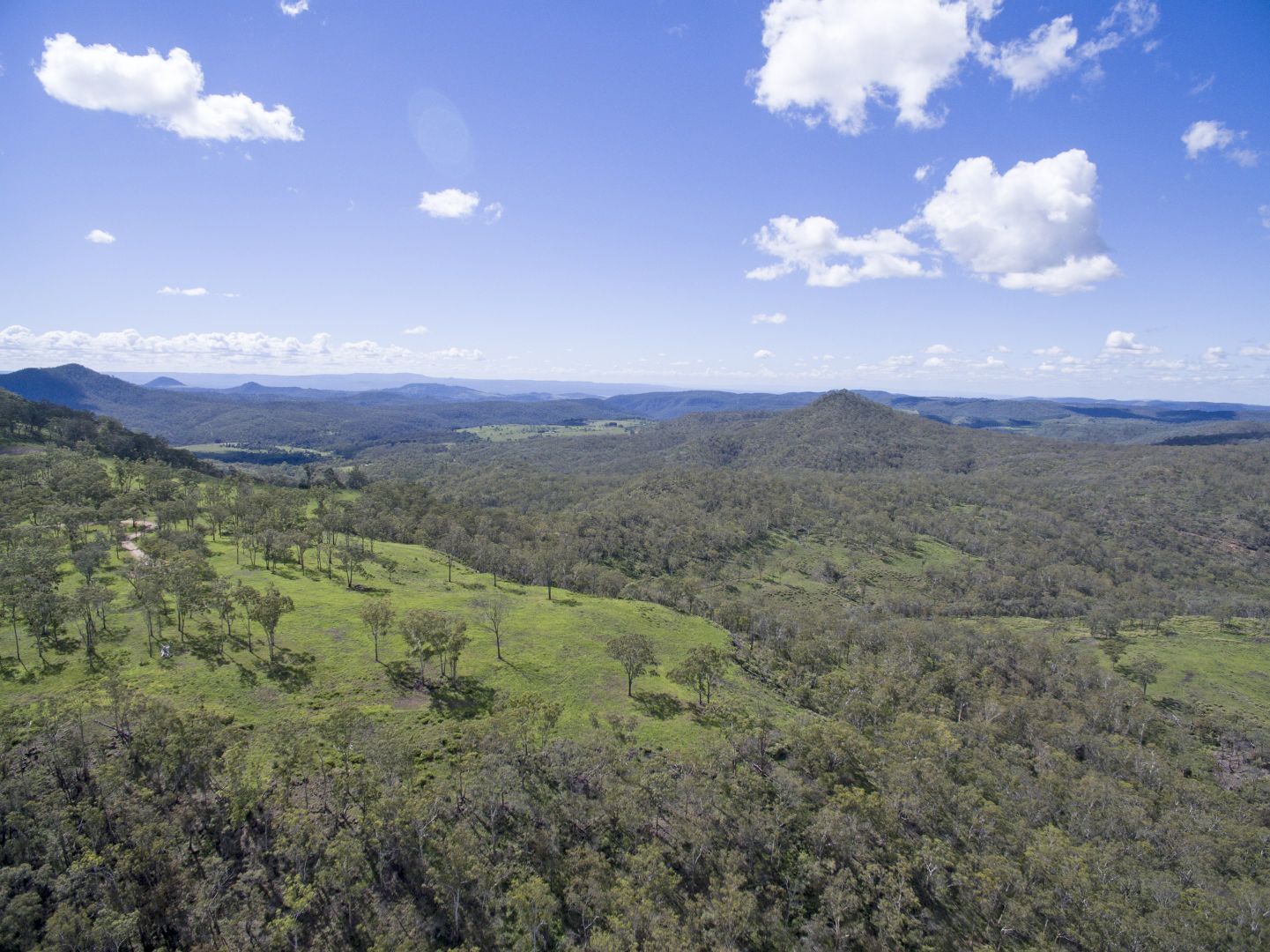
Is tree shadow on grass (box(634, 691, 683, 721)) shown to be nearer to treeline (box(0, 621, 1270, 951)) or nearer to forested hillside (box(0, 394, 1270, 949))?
forested hillside (box(0, 394, 1270, 949))

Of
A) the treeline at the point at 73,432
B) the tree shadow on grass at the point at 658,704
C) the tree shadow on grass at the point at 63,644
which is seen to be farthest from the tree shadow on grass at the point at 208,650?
the treeline at the point at 73,432

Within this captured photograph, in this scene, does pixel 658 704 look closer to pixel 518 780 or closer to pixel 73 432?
pixel 518 780

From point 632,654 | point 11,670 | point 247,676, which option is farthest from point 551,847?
point 11,670

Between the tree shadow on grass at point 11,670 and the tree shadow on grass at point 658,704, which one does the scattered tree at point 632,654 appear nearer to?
the tree shadow on grass at point 658,704

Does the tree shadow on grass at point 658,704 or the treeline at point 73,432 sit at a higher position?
the treeline at point 73,432

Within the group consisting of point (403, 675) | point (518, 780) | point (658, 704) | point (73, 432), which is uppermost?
point (73, 432)

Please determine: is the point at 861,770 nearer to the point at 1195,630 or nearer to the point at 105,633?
the point at 105,633
